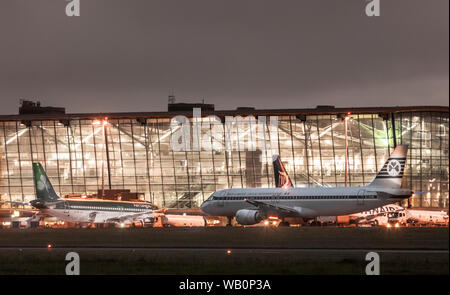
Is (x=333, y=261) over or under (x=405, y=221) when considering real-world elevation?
over

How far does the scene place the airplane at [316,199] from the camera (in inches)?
3059

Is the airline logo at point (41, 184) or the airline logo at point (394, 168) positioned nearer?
the airline logo at point (394, 168)

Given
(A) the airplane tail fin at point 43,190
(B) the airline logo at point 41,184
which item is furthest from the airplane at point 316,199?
(B) the airline logo at point 41,184

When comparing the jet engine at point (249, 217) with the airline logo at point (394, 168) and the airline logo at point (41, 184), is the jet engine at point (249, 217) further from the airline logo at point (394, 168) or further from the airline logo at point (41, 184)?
the airline logo at point (41, 184)

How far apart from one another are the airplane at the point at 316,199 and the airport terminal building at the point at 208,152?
39.9 meters

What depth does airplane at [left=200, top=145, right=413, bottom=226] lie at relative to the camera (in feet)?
255

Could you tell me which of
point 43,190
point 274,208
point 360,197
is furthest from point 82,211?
point 360,197

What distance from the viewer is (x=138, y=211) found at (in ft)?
324

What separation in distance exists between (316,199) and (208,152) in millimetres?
52408

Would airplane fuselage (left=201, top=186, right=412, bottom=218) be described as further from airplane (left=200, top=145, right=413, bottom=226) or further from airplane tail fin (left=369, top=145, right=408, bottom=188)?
airplane tail fin (left=369, top=145, right=408, bottom=188)

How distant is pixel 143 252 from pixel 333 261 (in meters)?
11.5
